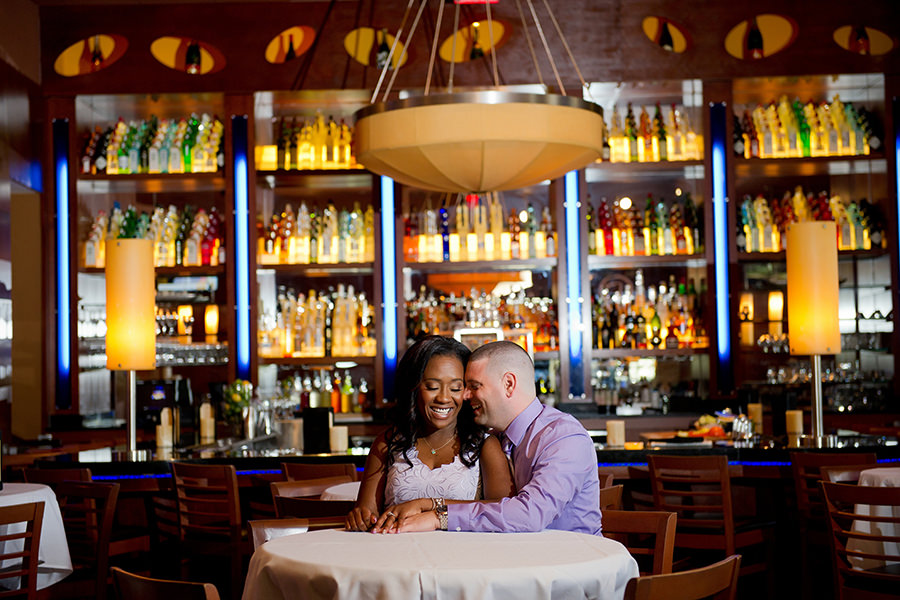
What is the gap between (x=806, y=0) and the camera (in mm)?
7375

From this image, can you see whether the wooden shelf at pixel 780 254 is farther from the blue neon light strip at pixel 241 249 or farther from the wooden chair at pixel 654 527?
the wooden chair at pixel 654 527

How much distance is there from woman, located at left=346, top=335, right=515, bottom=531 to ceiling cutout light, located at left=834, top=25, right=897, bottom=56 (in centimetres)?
549

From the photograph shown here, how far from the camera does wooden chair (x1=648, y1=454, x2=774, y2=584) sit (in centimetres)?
422

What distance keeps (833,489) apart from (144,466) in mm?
3061

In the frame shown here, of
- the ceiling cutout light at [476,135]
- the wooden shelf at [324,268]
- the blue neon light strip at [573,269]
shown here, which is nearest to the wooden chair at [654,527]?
the ceiling cutout light at [476,135]

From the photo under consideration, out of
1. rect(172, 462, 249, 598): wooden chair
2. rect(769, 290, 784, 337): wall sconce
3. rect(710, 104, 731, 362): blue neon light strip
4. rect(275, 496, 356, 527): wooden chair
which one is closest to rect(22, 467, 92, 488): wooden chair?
rect(172, 462, 249, 598): wooden chair

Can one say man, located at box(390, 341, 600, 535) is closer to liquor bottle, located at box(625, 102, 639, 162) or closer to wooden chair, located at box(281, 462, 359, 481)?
wooden chair, located at box(281, 462, 359, 481)

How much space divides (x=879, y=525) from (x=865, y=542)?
9 cm

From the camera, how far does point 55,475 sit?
14.5ft

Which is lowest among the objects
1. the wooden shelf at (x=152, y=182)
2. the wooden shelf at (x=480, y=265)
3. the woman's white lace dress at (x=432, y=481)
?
the woman's white lace dress at (x=432, y=481)

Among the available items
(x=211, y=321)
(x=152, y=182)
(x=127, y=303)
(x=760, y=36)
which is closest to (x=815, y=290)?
(x=760, y=36)

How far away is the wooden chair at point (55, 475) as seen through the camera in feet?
14.4

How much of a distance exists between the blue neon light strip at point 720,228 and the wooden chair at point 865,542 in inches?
130

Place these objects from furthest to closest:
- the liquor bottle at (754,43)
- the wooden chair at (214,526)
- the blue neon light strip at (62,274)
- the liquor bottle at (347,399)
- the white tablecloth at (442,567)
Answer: the liquor bottle at (347,399) → the blue neon light strip at (62,274) → the liquor bottle at (754,43) → the wooden chair at (214,526) → the white tablecloth at (442,567)
